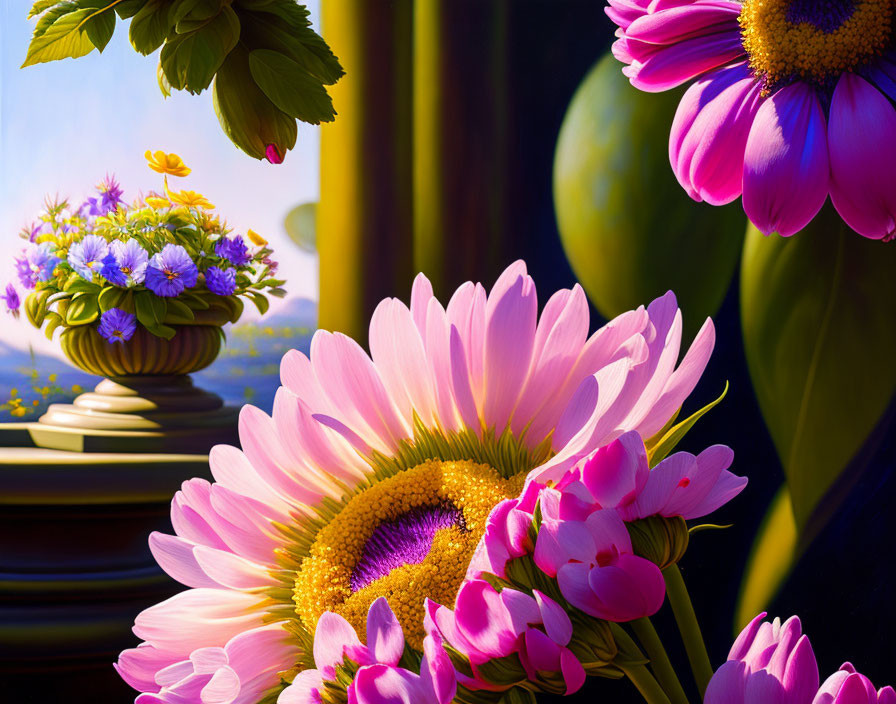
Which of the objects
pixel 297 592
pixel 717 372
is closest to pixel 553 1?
pixel 717 372

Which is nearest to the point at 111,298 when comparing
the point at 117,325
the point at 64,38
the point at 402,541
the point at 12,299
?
the point at 117,325

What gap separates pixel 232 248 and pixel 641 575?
54cm

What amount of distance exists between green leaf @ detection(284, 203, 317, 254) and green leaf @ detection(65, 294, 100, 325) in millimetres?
146

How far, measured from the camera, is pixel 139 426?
56 cm

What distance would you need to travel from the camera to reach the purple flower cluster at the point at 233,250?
0.60 metres

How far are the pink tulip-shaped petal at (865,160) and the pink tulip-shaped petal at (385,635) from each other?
0.32ft

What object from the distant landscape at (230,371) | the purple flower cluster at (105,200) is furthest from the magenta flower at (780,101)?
the purple flower cluster at (105,200)

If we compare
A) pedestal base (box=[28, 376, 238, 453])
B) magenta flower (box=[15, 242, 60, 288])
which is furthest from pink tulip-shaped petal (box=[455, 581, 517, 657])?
magenta flower (box=[15, 242, 60, 288])

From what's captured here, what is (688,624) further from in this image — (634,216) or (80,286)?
(80,286)

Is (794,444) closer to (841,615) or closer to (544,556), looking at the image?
(841,615)

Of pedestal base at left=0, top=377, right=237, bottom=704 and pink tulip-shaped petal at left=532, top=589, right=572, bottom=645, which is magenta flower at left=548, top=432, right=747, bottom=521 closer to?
pink tulip-shaped petal at left=532, top=589, right=572, bottom=645

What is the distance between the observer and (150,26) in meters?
0.22

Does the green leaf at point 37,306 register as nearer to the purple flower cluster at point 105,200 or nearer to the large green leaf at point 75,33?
the purple flower cluster at point 105,200

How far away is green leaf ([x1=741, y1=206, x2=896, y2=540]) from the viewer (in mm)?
248
